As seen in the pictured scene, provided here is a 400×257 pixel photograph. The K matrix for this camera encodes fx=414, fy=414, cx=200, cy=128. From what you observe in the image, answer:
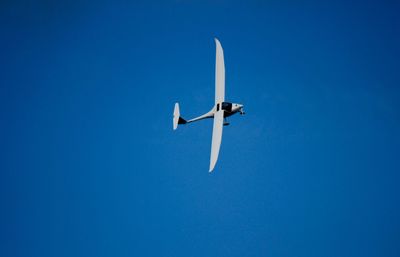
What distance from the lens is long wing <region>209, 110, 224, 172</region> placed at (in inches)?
957

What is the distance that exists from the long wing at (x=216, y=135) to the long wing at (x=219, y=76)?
142cm

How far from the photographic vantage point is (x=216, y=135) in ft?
84.3

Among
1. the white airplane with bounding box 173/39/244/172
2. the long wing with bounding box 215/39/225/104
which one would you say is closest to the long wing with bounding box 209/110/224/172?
the white airplane with bounding box 173/39/244/172

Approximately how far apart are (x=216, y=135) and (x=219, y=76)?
5.33 m

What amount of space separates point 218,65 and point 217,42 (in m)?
1.63

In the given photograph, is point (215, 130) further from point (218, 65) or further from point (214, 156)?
point (218, 65)

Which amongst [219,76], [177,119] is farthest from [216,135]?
[177,119]

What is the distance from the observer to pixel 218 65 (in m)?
29.5

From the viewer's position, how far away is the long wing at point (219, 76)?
28.5 m

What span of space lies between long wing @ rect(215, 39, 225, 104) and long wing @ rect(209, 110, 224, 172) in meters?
1.42

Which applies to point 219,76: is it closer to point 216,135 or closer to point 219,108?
point 219,108

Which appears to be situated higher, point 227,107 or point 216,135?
point 227,107

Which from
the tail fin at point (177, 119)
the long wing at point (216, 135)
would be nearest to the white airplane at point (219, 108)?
the long wing at point (216, 135)

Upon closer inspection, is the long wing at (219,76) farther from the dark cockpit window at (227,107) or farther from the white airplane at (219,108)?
the dark cockpit window at (227,107)
